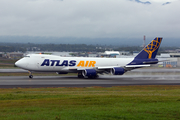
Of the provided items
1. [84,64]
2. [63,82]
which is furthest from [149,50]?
[63,82]

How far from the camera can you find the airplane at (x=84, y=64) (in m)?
39.2

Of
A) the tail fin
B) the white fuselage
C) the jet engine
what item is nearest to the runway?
the jet engine

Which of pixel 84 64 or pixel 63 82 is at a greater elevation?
pixel 84 64

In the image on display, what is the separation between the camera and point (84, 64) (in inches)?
1665

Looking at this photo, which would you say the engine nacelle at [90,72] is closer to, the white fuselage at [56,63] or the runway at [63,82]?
the white fuselage at [56,63]

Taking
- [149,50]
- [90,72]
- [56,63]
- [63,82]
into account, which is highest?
[149,50]

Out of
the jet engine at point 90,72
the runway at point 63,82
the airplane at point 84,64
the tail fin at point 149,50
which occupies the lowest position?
the runway at point 63,82

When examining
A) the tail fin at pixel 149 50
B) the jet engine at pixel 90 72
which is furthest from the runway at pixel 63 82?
the tail fin at pixel 149 50

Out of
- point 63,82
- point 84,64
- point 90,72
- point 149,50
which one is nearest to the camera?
point 63,82

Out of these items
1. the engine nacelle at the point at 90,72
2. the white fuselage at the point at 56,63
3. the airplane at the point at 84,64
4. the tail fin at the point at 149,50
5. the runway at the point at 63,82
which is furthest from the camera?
the tail fin at the point at 149,50

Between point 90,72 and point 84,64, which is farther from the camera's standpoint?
point 84,64

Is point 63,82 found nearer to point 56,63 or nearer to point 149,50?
point 56,63

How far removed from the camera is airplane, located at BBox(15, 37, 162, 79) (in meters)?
39.2

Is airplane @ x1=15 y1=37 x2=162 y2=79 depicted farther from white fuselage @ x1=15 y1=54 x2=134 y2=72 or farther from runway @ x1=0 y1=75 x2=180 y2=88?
runway @ x1=0 y1=75 x2=180 y2=88
